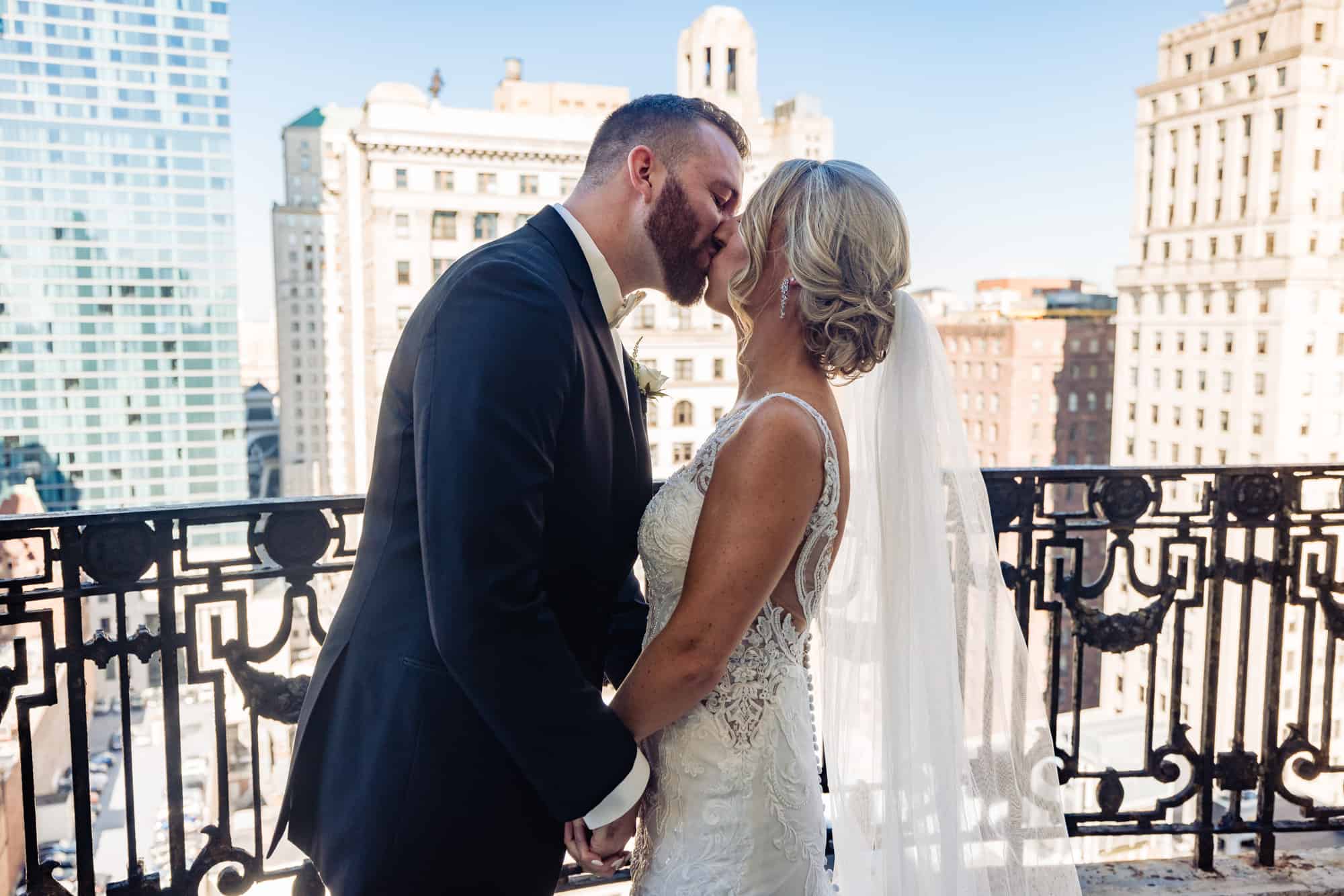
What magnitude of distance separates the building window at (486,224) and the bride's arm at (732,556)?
36.9 metres

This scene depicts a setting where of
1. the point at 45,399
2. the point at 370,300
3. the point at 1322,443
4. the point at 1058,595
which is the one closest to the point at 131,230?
the point at 45,399

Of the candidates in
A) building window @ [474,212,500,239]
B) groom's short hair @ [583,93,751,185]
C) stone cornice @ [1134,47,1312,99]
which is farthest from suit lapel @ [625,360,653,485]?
stone cornice @ [1134,47,1312,99]

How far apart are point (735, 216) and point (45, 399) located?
69.5 m

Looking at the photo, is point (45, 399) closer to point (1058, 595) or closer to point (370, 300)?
point (370, 300)

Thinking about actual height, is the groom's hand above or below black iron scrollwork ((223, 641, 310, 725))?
below

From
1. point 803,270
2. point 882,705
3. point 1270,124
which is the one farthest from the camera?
point 1270,124

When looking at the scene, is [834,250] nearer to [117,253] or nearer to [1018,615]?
[1018,615]

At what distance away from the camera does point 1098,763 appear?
2377 cm

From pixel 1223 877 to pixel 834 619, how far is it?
177 cm

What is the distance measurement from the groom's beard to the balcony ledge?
7.39 feet

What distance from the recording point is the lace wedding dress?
6.15 feet

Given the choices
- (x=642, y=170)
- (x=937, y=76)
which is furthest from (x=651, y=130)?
(x=937, y=76)

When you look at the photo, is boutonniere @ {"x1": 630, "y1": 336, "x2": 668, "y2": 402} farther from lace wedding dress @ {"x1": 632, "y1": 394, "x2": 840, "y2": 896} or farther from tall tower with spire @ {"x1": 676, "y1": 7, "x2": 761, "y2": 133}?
tall tower with spire @ {"x1": 676, "y1": 7, "x2": 761, "y2": 133}

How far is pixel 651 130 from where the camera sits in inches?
73.6
